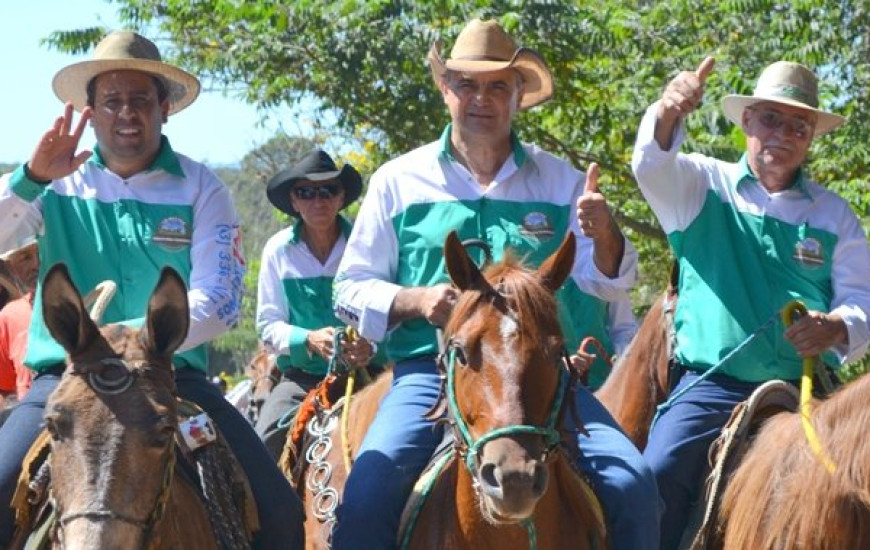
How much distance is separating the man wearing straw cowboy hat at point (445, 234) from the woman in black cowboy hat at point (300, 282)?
11.8 ft

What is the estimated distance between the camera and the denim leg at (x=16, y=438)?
21.6 feet

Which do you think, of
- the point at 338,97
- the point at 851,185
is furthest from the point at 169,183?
the point at 338,97

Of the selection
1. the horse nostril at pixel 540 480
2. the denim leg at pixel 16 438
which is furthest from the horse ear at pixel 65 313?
the horse nostril at pixel 540 480

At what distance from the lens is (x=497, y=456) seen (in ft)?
19.6

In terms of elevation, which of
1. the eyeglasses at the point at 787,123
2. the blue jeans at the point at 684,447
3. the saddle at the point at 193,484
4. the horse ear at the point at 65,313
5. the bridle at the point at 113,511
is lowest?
the blue jeans at the point at 684,447

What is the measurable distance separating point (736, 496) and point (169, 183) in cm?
294

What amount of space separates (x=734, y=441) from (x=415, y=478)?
1.64 metres

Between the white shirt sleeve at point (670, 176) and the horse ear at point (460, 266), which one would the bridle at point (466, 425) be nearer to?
the horse ear at point (460, 266)

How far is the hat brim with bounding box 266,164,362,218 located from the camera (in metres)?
12.0

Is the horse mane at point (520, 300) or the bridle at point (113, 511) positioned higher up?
the horse mane at point (520, 300)

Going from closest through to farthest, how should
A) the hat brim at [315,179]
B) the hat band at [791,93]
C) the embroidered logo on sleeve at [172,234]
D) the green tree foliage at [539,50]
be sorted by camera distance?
the embroidered logo on sleeve at [172,234], the hat band at [791,93], the hat brim at [315,179], the green tree foliage at [539,50]

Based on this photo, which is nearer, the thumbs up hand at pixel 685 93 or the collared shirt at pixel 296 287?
the thumbs up hand at pixel 685 93

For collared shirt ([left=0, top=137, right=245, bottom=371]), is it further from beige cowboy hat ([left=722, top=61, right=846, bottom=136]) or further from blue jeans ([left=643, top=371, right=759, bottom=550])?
beige cowboy hat ([left=722, top=61, right=846, bottom=136])

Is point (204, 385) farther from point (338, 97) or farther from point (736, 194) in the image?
point (338, 97)
